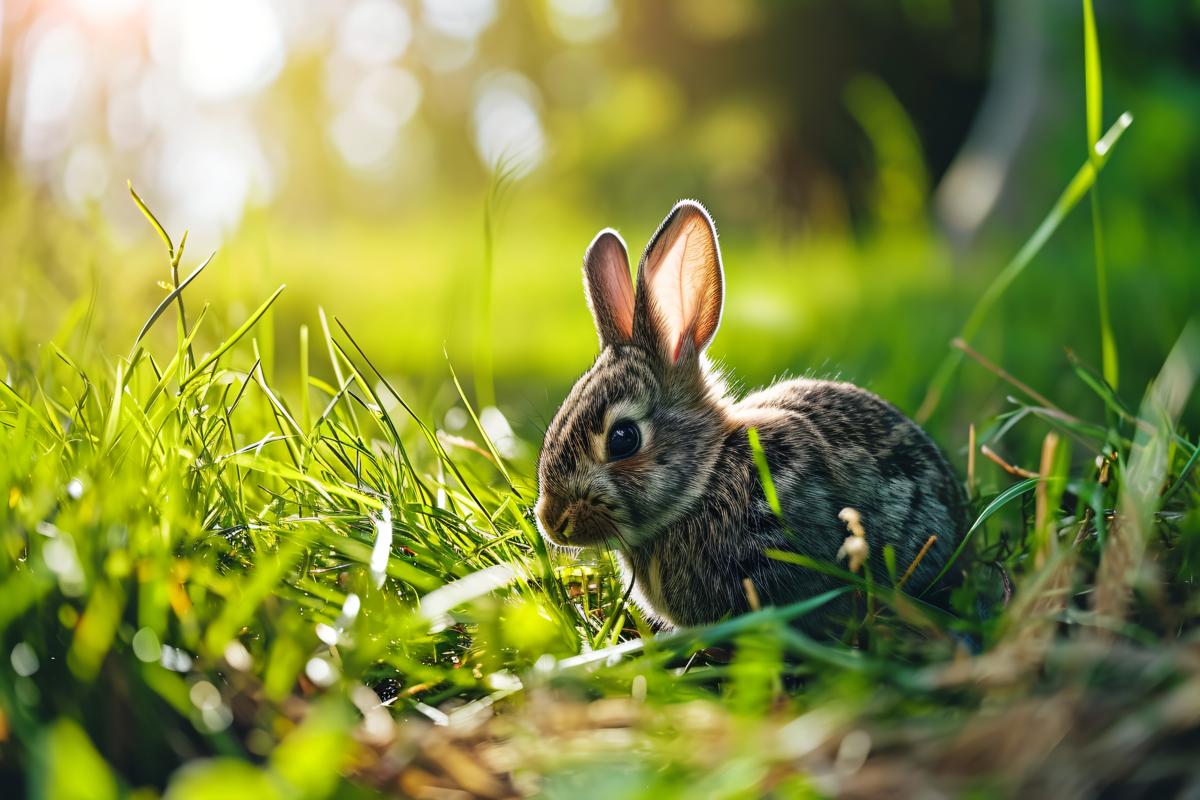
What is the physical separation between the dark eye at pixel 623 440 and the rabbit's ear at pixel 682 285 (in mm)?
323

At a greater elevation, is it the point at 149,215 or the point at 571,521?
the point at 149,215

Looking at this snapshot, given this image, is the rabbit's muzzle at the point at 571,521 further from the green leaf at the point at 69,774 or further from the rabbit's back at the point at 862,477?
the green leaf at the point at 69,774

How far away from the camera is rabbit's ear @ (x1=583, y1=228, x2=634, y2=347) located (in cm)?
Answer: 325

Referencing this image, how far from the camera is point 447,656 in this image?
82.2 inches

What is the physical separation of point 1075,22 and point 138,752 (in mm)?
9534

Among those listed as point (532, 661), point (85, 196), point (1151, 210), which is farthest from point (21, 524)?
point (1151, 210)

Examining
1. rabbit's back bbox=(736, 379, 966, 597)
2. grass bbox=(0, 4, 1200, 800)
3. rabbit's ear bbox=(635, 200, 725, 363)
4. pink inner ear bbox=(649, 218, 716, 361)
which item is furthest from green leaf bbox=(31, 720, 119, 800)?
pink inner ear bbox=(649, 218, 716, 361)

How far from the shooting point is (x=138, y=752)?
1528mm

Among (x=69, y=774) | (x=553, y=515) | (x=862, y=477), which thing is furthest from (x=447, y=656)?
(x=862, y=477)

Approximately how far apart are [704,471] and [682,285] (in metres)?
0.62

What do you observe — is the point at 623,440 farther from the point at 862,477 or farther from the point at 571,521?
the point at 862,477

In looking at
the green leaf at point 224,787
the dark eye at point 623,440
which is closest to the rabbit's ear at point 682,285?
the dark eye at point 623,440

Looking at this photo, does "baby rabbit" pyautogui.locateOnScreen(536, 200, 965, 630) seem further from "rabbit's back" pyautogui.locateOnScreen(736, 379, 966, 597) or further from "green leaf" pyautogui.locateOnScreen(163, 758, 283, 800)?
"green leaf" pyautogui.locateOnScreen(163, 758, 283, 800)

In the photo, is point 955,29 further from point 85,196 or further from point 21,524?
point 21,524
